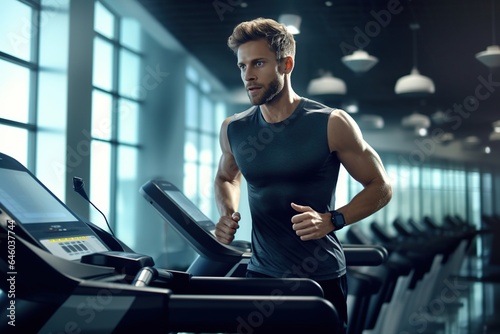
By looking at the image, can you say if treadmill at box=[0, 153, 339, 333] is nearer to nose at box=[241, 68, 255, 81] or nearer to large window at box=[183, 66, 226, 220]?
nose at box=[241, 68, 255, 81]

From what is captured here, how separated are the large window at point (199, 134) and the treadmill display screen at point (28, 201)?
682 centimetres

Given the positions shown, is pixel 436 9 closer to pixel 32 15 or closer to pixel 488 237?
pixel 488 237

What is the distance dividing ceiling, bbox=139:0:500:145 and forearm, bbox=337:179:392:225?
497cm

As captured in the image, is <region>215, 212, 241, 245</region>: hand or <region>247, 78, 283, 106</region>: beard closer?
<region>247, 78, 283, 106</region>: beard

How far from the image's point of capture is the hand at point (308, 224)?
1.55m

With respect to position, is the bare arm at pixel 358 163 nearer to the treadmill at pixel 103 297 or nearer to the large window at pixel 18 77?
the treadmill at pixel 103 297

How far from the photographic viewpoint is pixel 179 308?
Result: 1.18 metres

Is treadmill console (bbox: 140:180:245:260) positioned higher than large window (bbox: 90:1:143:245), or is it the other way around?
large window (bbox: 90:1:143:245)

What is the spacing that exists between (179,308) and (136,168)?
23.0ft

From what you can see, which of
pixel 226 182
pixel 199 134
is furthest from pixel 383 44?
pixel 226 182

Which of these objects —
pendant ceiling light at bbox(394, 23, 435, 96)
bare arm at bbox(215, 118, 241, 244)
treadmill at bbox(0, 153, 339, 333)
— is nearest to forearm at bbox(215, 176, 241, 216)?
bare arm at bbox(215, 118, 241, 244)

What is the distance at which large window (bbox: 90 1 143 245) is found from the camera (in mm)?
6934

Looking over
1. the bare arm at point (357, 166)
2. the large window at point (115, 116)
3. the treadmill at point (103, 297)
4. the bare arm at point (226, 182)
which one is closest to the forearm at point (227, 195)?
the bare arm at point (226, 182)

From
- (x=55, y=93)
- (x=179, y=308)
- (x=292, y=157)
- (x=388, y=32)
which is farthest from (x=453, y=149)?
(x=179, y=308)
